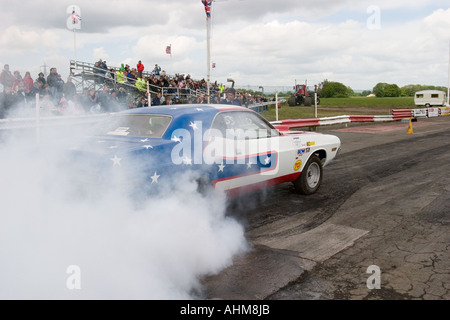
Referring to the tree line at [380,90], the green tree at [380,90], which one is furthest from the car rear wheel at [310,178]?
the green tree at [380,90]

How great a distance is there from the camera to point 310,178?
628 centimetres

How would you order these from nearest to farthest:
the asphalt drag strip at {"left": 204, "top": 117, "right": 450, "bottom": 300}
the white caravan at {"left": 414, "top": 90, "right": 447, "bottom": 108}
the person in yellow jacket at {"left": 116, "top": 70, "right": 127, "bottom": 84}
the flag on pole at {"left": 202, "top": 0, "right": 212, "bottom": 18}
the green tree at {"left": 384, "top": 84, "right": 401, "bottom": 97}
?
1. the asphalt drag strip at {"left": 204, "top": 117, "right": 450, "bottom": 300}
2. the flag on pole at {"left": 202, "top": 0, "right": 212, "bottom": 18}
3. the person in yellow jacket at {"left": 116, "top": 70, "right": 127, "bottom": 84}
4. the white caravan at {"left": 414, "top": 90, "right": 447, "bottom": 108}
5. the green tree at {"left": 384, "top": 84, "right": 401, "bottom": 97}

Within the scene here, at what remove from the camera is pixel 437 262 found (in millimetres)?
3707

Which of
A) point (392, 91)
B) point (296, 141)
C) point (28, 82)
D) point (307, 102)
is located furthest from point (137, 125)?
point (392, 91)

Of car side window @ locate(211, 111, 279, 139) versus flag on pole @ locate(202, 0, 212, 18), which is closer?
car side window @ locate(211, 111, 279, 139)

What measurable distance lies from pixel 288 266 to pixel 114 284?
1535 mm

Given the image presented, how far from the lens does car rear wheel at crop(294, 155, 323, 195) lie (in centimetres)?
602

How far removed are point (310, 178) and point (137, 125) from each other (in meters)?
2.94

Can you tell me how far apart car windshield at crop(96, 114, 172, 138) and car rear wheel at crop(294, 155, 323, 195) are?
7.93 ft

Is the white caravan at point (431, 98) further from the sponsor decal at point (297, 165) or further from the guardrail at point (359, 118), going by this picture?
the sponsor decal at point (297, 165)

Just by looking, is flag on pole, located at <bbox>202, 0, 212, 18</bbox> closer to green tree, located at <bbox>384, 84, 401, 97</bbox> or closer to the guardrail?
the guardrail

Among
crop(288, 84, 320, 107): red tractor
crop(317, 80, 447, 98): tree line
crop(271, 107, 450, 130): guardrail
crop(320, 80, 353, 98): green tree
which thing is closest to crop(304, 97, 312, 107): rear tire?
crop(288, 84, 320, 107): red tractor
